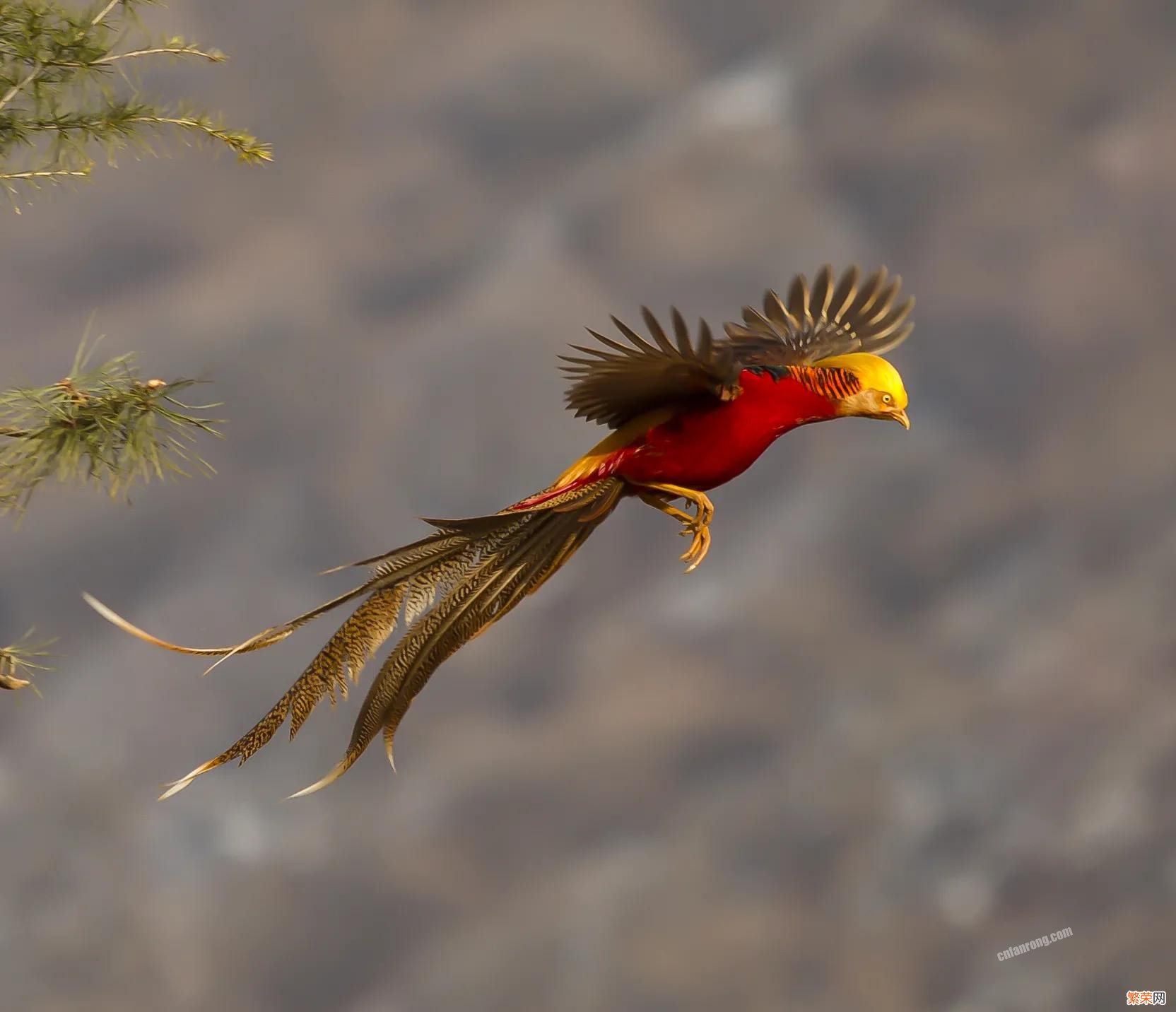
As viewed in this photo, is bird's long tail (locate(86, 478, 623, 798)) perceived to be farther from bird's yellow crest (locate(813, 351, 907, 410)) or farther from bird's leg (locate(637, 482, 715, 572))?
bird's yellow crest (locate(813, 351, 907, 410))

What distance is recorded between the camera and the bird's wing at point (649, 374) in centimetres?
448

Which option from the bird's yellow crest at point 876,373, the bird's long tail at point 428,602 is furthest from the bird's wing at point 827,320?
the bird's long tail at point 428,602

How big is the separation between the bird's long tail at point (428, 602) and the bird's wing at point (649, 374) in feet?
0.69

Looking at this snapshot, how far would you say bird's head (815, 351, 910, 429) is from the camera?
490cm

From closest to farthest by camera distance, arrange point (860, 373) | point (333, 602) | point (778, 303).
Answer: point (333, 602)
point (860, 373)
point (778, 303)

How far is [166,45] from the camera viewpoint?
5207 mm

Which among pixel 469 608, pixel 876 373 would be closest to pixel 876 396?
pixel 876 373

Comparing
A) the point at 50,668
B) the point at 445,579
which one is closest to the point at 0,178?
the point at 50,668

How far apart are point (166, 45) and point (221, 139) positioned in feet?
1.03

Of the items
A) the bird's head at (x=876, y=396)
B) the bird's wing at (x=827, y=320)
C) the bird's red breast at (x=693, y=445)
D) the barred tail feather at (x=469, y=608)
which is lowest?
the barred tail feather at (x=469, y=608)

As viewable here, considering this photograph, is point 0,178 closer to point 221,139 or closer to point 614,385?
point 221,139

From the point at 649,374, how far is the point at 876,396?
698 millimetres

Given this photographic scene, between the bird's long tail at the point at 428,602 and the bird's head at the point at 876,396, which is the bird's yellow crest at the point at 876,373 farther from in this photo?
the bird's long tail at the point at 428,602

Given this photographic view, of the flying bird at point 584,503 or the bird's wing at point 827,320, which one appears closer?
the flying bird at point 584,503
